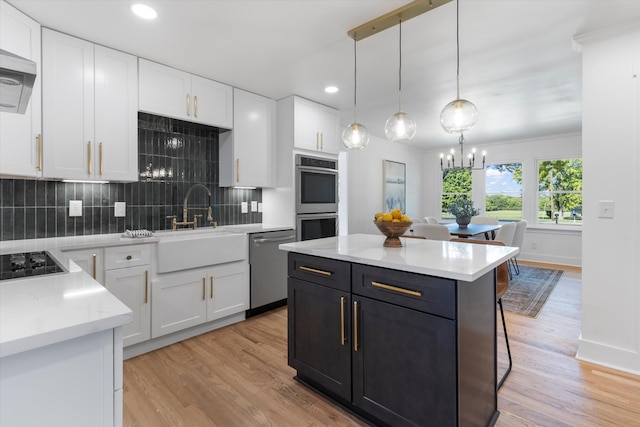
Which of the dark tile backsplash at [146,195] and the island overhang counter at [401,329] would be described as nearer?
the island overhang counter at [401,329]

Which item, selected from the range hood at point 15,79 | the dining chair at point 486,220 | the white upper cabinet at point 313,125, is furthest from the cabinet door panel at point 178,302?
the dining chair at point 486,220

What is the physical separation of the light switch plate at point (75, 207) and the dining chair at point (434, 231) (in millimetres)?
3539

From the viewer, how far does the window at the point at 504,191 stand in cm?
652

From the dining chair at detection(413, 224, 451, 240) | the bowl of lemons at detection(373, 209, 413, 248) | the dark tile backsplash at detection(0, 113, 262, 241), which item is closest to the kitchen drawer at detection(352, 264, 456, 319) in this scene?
the bowl of lemons at detection(373, 209, 413, 248)

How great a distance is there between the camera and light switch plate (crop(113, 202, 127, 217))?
9.43 ft

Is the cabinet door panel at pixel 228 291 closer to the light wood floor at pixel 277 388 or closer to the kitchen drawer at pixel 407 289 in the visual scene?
the light wood floor at pixel 277 388

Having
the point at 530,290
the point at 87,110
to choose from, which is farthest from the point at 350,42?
the point at 530,290

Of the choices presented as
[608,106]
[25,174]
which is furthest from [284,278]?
[608,106]

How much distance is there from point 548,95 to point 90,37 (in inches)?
182

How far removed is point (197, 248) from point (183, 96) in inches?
56.1

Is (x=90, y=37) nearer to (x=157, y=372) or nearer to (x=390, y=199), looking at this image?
(x=157, y=372)

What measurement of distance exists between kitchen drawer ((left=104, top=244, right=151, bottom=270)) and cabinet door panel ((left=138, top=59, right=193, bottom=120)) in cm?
120

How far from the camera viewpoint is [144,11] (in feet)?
6.83

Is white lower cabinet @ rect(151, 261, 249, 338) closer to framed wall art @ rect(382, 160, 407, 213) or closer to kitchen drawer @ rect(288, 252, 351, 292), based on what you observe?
kitchen drawer @ rect(288, 252, 351, 292)
